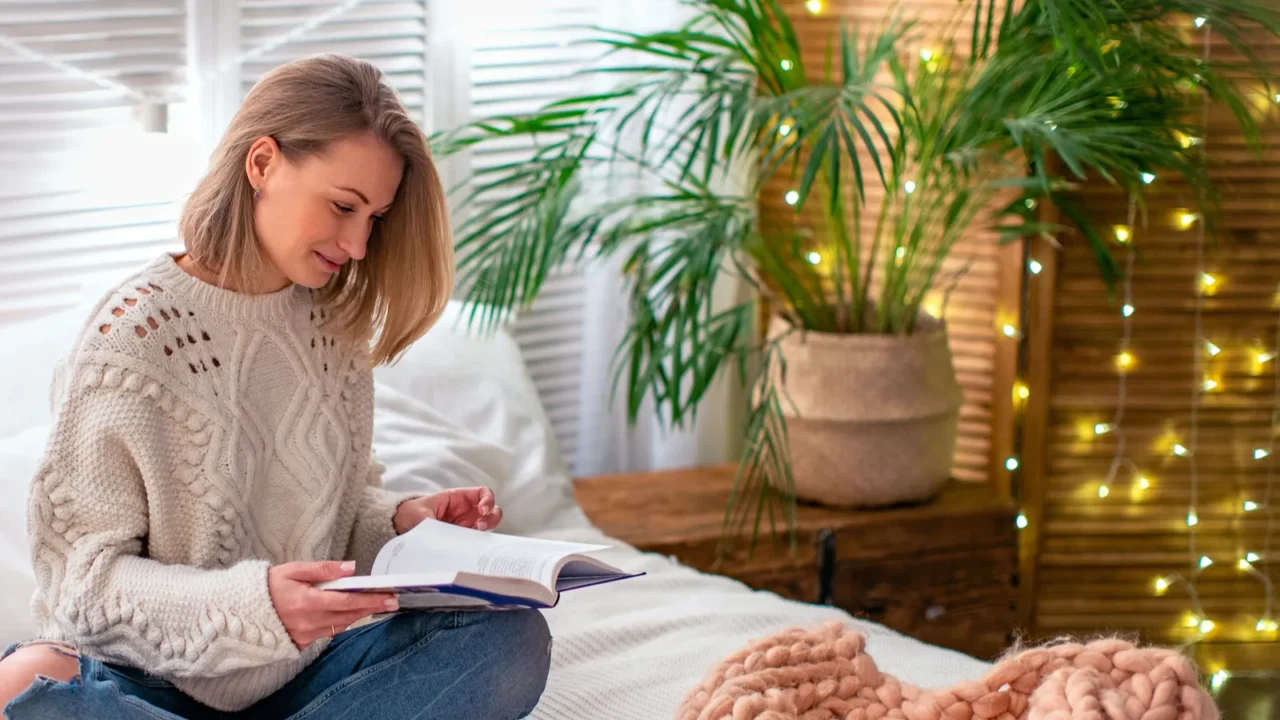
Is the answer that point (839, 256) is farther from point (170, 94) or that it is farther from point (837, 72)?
point (170, 94)

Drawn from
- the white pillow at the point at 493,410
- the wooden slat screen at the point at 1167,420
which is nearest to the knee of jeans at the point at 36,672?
the white pillow at the point at 493,410

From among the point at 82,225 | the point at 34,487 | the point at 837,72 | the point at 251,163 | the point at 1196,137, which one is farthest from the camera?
the point at 837,72


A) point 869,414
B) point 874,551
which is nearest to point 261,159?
point 869,414

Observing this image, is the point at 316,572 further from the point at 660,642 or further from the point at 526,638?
the point at 660,642

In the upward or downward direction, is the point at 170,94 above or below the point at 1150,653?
above

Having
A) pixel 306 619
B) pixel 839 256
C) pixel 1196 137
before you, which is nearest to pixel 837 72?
pixel 839 256

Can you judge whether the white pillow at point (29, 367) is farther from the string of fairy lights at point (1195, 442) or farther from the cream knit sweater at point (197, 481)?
the string of fairy lights at point (1195, 442)

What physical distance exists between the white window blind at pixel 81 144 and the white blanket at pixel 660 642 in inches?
37.2

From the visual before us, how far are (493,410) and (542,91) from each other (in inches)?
28.5

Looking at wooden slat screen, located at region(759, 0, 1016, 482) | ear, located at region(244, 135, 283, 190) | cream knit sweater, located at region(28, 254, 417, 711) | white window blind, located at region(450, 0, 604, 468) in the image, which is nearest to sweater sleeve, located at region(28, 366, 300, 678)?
cream knit sweater, located at region(28, 254, 417, 711)

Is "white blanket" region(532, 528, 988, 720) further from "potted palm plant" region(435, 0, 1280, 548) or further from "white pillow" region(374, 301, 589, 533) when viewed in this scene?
"potted palm plant" region(435, 0, 1280, 548)

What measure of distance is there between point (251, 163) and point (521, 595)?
1.64 ft

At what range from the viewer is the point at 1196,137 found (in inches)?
90.6

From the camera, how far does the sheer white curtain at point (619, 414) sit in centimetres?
262
